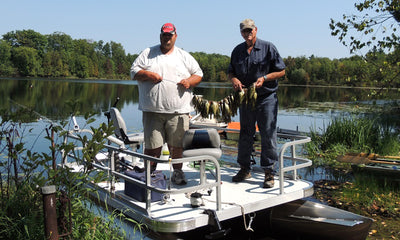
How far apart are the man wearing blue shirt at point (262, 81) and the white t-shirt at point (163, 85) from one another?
691 mm

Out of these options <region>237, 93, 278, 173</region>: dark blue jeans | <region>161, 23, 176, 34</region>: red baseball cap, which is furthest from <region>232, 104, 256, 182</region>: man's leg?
<region>161, 23, 176, 34</region>: red baseball cap

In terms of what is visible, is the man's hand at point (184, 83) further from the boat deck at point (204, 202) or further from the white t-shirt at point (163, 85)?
the boat deck at point (204, 202)

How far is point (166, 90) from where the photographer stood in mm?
5074

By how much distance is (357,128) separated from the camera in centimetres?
1146

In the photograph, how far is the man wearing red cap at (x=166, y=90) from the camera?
5.07 meters

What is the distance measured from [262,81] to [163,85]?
1.22m

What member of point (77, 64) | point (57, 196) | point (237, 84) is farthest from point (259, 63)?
point (77, 64)

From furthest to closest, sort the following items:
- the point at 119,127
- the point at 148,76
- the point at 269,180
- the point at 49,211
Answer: the point at 119,127 < the point at 269,180 < the point at 148,76 < the point at 49,211

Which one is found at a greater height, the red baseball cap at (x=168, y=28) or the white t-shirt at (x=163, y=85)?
the red baseball cap at (x=168, y=28)

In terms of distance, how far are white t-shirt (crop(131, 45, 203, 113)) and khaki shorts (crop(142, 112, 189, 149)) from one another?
0.11 m

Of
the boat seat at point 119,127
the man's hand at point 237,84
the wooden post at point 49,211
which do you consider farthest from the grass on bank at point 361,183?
the wooden post at point 49,211

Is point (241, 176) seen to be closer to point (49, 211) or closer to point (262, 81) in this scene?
point (262, 81)

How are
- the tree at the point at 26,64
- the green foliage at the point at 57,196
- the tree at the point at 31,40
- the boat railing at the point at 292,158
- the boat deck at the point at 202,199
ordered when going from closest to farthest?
the green foliage at the point at 57,196, the boat deck at the point at 202,199, the boat railing at the point at 292,158, the tree at the point at 26,64, the tree at the point at 31,40

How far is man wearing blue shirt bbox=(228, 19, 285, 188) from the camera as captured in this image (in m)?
5.12
